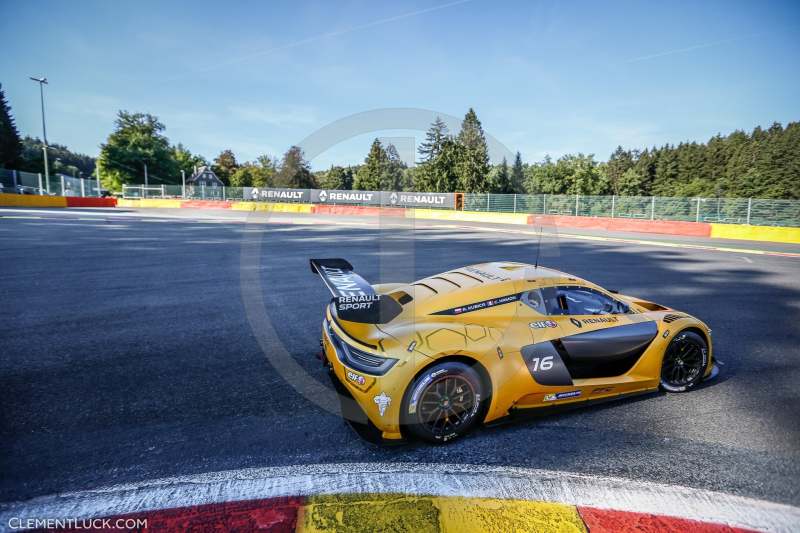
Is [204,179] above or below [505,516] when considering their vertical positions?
above

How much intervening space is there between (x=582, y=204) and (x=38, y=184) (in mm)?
47301

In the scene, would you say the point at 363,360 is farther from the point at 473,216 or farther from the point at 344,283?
the point at 473,216

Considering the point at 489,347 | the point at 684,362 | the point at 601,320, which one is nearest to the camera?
the point at 489,347

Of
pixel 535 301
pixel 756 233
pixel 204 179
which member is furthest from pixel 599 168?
pixel 535 301

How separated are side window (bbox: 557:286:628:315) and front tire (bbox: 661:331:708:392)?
592 millimetres

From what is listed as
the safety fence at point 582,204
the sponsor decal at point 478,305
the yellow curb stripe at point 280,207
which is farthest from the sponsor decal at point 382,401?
the yellow curb stripe at point 280,207

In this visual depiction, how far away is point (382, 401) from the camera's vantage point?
2764 millimetres

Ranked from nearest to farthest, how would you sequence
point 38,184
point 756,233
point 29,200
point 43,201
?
point 756,233 → point 29,200 → point 43,201 → point 38,184

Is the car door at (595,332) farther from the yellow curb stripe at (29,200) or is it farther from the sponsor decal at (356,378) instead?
the yellow curb stripe at (29,200)

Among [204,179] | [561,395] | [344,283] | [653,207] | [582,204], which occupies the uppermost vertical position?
[204,179]

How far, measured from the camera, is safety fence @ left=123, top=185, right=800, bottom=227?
21672 mm

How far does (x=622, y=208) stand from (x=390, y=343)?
28.4 meters

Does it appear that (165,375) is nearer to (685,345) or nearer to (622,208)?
(685,345)

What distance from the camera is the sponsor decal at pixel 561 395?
320 cm
